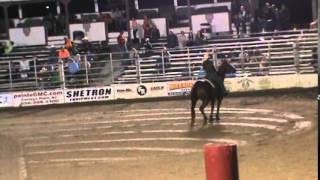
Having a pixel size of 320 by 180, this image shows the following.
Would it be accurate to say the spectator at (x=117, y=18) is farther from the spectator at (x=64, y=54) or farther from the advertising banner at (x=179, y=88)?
the advertising banner at (x=179, y=88)

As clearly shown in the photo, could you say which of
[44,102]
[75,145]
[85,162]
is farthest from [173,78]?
A: [85,162]

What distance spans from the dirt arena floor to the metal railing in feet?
11.5

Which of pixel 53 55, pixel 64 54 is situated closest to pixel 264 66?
pixel 64 54

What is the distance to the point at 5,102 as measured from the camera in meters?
26.4

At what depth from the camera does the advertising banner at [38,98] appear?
2614 centimetres

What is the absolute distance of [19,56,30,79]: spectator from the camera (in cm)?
2791

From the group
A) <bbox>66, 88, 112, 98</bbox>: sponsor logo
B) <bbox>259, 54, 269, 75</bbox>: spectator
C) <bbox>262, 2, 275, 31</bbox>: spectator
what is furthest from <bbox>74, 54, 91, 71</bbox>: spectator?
<bbox>262, 2, 275, 31</bbox>: spectator

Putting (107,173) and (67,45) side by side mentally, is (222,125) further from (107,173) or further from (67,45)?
(67,45)

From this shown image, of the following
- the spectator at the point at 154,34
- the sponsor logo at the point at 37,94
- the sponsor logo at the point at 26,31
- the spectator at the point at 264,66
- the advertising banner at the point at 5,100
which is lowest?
the advertising banner at the point at 5,100

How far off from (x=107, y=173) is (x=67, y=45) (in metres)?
20.1

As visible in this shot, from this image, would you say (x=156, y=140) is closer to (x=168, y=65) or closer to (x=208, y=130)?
(x=208, y=130)

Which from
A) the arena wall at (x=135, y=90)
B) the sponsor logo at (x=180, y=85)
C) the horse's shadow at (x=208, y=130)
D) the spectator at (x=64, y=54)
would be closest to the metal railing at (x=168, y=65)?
the spectator at (x=64, y=54)

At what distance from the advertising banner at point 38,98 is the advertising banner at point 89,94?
0.35 metres

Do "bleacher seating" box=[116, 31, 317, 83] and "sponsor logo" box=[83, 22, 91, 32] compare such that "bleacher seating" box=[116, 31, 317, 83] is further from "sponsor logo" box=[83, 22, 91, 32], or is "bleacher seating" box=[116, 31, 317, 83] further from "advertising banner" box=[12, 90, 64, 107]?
"sponsor logo" box=[83, 22, 91, 32]
